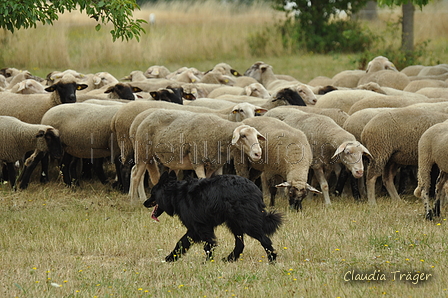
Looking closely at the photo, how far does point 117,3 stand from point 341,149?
329 centimetres

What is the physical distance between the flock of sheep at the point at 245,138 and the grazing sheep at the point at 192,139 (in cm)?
1

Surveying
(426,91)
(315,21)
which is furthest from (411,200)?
(315,21)

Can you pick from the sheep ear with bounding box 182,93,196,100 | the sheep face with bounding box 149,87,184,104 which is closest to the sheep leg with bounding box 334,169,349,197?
the sheep face with bounding box 149,87,184,104

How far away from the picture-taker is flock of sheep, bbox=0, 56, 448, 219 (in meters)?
8.62

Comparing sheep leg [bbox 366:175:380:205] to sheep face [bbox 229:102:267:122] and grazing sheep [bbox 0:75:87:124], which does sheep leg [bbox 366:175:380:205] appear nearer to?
sheep face [bbox 229:102:267:122]

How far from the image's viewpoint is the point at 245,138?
8.39m

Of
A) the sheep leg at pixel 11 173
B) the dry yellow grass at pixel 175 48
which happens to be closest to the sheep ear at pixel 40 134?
the sheep leg at pixel 11 173

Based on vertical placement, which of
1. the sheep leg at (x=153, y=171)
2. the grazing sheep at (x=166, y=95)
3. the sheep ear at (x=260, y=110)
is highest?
the grazing sheep at (x=166, y=95)

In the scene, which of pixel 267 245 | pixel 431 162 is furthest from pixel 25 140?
pixel 431 162

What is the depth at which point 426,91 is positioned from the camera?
485 inches

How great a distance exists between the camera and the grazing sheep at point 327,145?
342 inches

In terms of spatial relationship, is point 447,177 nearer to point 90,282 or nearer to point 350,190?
point 350,190

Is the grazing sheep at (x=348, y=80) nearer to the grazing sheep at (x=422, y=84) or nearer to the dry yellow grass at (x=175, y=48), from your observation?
the grazing sheep at (x=422, y=84)

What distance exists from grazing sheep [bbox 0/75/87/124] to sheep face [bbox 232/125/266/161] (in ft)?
13.6
